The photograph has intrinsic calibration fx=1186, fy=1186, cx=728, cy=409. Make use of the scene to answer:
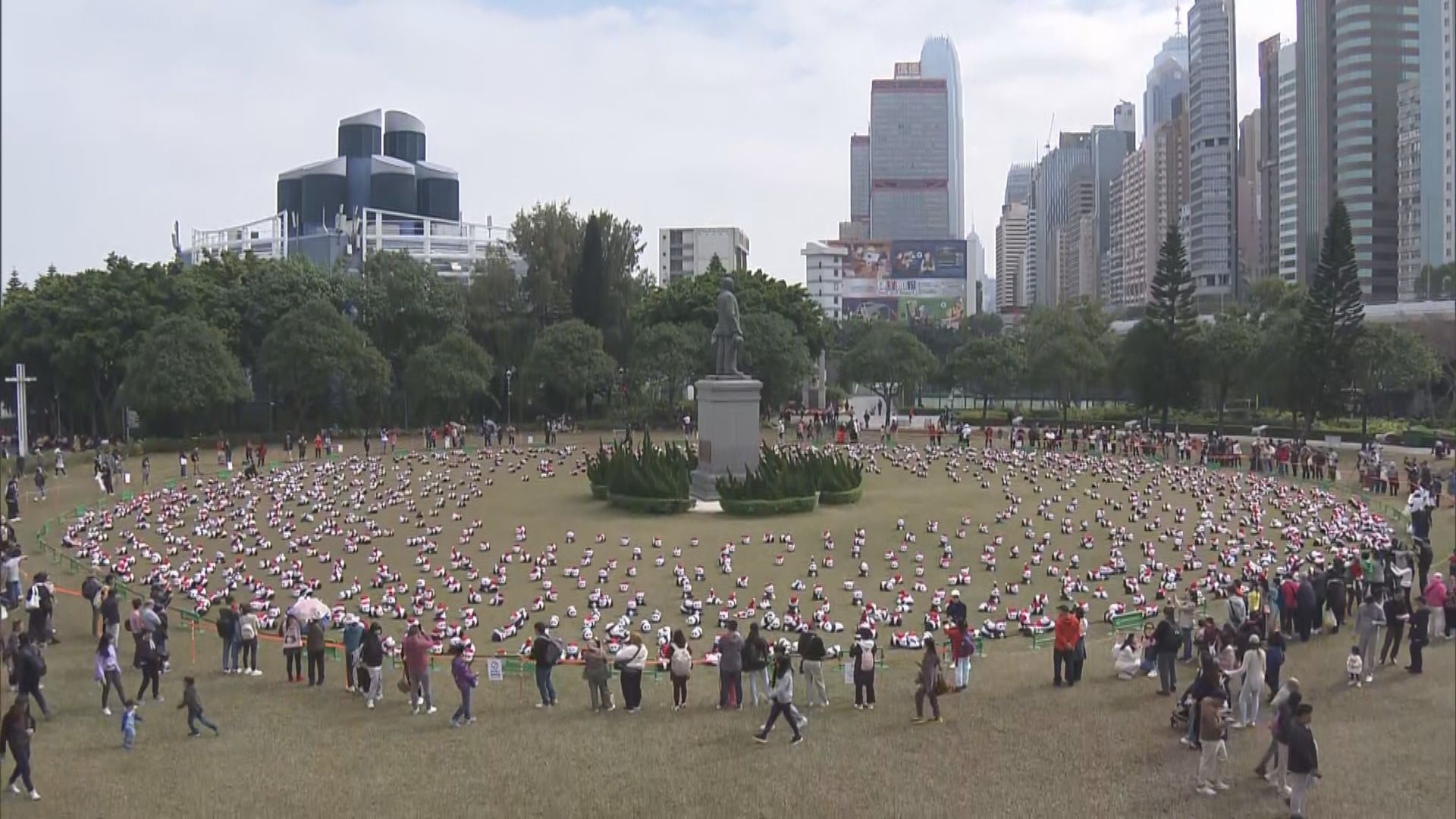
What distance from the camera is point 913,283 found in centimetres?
12712

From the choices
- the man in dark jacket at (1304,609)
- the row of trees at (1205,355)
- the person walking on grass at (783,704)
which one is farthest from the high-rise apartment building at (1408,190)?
the person walking on grass at (783,704)

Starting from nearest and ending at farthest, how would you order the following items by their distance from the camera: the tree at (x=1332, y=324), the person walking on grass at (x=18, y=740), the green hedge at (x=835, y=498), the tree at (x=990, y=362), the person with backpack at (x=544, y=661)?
the person walking on grass at (x=18, y=740) < the person with backpack at (x=544, y=661) < the green hedge at (x=835, y=498) < the tree at (x=1332, y=324) < the tree at (x=990, y=362)

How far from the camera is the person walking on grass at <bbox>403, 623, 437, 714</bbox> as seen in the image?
13102 millimetres

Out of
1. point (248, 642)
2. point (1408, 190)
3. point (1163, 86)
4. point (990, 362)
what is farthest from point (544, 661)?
point (1163, 86)

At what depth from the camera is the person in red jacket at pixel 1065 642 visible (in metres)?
13.8

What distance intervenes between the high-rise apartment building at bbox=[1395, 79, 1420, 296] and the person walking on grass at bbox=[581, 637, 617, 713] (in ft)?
239

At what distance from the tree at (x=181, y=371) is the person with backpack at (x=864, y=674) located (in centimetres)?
3679

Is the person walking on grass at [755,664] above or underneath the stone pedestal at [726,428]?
underneath

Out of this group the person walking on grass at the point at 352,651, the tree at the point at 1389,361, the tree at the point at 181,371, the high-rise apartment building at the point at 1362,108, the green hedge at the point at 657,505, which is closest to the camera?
the person walking on grass at the point at 352,651

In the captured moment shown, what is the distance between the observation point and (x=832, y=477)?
29.2 metres

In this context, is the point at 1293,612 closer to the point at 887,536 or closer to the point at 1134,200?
the point at 887,536

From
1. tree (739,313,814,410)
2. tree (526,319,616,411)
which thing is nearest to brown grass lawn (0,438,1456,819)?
tree (526,319,616,411)

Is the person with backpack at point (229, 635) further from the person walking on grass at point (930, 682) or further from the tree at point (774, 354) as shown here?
the tree at point (774, 354)

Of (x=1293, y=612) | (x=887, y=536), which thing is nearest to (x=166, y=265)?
(x=887, y=536)
